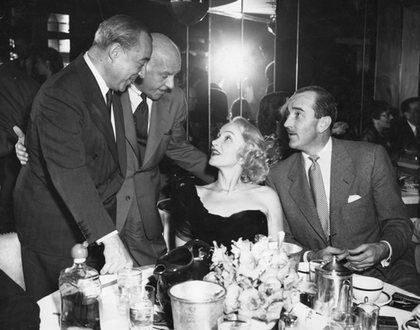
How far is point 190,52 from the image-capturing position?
748 cm

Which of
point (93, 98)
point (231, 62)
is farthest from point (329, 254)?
point (231, 62)

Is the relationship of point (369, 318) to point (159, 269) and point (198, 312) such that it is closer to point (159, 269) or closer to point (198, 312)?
point (198, 312)

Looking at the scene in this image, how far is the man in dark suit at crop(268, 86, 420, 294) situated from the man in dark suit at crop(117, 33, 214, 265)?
706 millimetres

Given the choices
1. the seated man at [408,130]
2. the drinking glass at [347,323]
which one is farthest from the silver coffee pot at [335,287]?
the seated man at [408,130]

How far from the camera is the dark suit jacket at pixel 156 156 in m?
2.85

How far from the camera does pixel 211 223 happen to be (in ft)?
8.61

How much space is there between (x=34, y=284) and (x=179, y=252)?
131 centimetres

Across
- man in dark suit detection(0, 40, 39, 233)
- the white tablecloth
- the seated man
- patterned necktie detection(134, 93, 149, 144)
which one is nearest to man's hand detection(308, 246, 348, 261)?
the white tablecloth

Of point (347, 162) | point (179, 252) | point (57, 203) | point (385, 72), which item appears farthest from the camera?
point (385, 72)

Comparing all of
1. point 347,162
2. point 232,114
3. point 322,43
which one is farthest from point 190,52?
point 347,162

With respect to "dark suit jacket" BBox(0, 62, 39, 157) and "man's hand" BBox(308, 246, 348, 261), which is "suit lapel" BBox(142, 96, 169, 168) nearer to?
"dark suit jacket" BBox(0, 62, 39, 157)

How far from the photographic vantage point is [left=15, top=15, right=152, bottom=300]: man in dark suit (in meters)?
1.97

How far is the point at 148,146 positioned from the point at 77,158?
37.1 inches

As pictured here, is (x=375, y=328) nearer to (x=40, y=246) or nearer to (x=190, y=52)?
(x=40, y=246)
